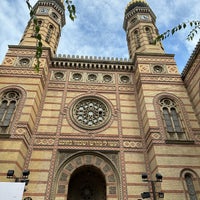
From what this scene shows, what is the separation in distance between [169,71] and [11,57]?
9.81 meters

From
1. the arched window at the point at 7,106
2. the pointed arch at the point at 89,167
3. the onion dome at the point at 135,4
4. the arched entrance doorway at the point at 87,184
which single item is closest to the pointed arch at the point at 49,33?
the arched window at the point at 7,106

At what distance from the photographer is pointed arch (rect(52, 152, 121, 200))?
8766 mm

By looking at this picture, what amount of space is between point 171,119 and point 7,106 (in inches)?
335

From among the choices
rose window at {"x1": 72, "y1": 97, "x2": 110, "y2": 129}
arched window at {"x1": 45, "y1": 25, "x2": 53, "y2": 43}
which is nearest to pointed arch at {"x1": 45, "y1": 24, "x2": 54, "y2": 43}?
arched window at {"x1": 45, "y1": 25, "x2": 53, "y2": 43}

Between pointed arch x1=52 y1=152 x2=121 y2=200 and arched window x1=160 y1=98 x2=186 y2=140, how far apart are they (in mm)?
3330

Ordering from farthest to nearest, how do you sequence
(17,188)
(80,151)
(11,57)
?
(11,57) < (80,151) < (17,188)

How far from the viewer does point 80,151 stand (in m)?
9.71

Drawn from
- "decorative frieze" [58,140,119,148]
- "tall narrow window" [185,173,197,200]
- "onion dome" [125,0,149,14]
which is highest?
"onion dome" [125,0,149,14]

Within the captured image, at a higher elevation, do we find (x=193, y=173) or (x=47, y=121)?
(x=47, y=121)

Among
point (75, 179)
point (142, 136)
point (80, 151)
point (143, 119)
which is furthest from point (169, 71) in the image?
point (75, 179)

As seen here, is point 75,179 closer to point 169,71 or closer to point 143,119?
point 143,119

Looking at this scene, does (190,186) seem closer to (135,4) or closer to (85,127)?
(85,127)

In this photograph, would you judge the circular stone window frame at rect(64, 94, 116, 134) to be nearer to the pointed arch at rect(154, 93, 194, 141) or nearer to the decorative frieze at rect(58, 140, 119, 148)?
the decorative frieze at rect(58, 140, 119, 148)

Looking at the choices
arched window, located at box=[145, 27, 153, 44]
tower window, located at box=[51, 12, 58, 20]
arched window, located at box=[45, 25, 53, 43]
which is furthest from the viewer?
tower window, located at box=[51, 12, 58, 20]
